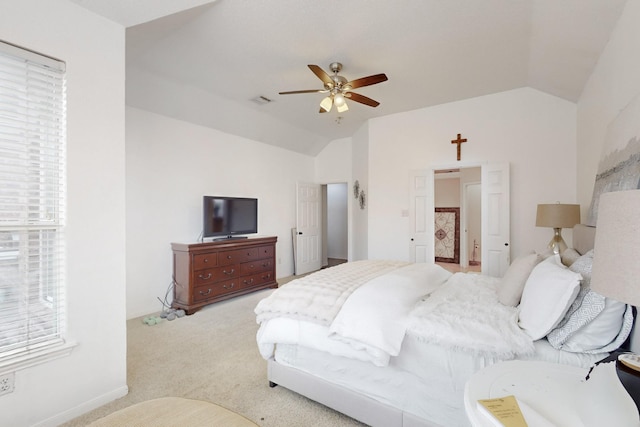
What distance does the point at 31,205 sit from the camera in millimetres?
1780

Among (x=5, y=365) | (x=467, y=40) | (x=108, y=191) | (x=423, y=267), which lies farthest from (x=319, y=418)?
(x=467, y=40)

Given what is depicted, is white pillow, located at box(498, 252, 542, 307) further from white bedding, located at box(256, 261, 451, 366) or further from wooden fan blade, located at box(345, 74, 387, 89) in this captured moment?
wooden fan blade, located at box(345, 74, 387, 89)

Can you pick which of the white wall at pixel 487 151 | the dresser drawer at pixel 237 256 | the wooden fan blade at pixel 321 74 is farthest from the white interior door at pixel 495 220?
the dresser drawer at pixel 237 256

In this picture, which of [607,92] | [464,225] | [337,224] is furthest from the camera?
[337,224]

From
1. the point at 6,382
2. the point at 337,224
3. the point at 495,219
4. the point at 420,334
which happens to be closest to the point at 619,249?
the point at 420,334

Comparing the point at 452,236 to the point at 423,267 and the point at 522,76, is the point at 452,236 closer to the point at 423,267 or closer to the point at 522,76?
the point at 522,76

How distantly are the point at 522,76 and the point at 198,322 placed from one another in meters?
Result: 4.93

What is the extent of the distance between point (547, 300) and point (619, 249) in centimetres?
100

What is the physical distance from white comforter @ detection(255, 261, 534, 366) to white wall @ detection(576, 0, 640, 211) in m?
1.52

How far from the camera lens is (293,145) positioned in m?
5.99

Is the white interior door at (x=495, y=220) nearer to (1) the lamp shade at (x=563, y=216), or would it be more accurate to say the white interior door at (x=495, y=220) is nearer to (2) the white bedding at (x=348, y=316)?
(1) the lamp shade at (x=563, y=216)

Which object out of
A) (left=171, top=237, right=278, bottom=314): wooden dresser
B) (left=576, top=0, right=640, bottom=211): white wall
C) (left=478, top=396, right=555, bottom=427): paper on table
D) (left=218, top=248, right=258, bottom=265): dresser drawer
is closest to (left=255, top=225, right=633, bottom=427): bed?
(left=478, top=396, right=555, bottom=427): paper on table

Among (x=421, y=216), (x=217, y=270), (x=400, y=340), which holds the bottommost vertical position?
(x=217, y=270)

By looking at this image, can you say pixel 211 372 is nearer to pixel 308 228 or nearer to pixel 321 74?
pixel 321 74
